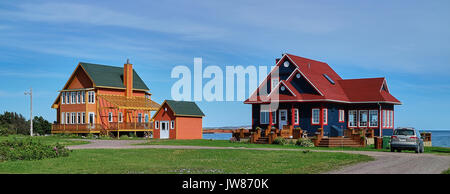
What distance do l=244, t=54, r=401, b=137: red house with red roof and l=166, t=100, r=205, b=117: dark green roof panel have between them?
9887 millimetres

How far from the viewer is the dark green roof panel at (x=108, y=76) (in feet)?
205

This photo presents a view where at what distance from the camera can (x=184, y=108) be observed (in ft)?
188

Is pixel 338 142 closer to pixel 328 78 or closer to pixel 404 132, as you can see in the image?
pixel 404 132

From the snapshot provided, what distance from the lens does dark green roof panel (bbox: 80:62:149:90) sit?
2463 inches

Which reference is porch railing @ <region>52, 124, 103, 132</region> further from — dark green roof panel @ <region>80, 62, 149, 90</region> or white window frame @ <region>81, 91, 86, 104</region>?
dark green roof panel @ <region>80, 62, 149, 90</region>

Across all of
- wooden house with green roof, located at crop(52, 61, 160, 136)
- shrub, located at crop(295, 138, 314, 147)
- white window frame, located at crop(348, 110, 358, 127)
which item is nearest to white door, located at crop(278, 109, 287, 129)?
white window frame, located at crop(348, 110, 358, 127)

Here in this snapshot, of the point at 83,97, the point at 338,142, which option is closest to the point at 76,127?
the point at 83,97

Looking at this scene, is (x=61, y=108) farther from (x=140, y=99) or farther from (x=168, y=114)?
(x=168, y=114)

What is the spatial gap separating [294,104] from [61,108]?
110ft

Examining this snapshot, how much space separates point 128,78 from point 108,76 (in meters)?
2.57

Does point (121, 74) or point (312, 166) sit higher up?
point (121, 74)

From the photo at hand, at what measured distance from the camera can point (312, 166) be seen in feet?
66.5
